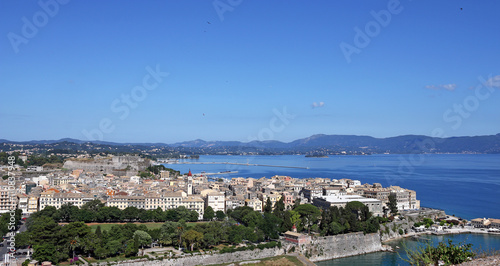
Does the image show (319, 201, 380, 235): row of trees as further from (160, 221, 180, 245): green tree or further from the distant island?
the distant island

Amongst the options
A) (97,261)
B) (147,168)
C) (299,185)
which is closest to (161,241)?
(97,261)

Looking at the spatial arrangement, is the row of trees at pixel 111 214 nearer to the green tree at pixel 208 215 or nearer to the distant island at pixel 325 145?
the green tree at pixel 208 215

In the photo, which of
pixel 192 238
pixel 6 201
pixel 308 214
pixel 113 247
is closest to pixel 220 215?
pixel 308 214

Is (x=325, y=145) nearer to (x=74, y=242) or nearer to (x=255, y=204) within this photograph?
(x=255, y=204)

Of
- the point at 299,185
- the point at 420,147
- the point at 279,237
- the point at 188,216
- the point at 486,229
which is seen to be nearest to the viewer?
the point at 279,237

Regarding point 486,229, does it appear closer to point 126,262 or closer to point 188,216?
point 188,216

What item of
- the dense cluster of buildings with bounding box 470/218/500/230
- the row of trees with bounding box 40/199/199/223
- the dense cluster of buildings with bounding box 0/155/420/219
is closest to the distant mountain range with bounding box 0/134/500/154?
the dense cluster of buildings with bounding box 0/155/420/219
